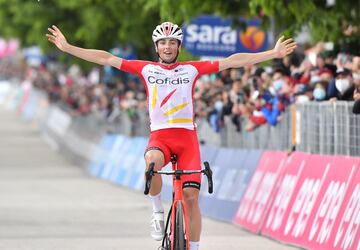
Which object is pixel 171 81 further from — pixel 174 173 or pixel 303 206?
pixel 303 206

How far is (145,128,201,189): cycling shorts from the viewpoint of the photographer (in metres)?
12.4

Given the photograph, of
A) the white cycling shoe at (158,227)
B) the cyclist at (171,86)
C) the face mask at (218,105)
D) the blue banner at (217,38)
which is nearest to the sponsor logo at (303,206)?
the white cycling shoe at (158,227)

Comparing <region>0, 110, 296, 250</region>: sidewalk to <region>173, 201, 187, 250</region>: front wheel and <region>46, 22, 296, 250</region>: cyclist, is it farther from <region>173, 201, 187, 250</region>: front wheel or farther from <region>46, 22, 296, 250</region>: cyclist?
<region>173, 201, 187, 250</region>: front wheel

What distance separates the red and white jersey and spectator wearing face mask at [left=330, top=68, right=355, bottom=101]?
180 inches

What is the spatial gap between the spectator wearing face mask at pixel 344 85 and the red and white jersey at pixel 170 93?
4583 millimetres

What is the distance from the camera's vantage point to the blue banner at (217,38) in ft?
84.1

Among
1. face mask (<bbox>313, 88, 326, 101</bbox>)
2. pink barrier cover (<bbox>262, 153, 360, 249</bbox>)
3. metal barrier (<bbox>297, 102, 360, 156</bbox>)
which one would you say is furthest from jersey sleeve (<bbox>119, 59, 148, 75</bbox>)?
face mask (<bbox>313, 88, 326, 101</bbox>)

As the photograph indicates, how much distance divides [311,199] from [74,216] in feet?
18.9

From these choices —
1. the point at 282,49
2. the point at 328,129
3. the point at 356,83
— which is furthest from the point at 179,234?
the point at 328,129

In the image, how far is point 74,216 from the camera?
20.2 meters

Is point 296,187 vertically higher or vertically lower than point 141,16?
lower

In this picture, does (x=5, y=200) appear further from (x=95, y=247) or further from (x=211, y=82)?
(x=95, y=247)

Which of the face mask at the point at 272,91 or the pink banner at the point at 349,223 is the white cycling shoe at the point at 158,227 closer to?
the pink banner at the point at 349,223

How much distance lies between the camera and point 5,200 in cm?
2369
